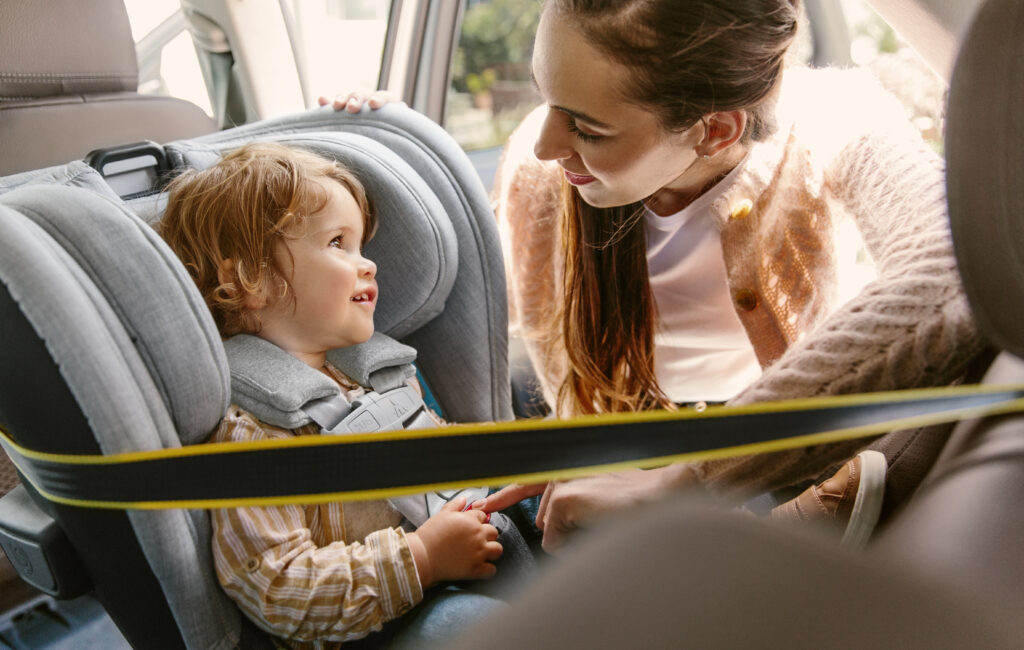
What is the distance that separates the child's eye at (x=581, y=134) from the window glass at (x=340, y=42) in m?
1.17

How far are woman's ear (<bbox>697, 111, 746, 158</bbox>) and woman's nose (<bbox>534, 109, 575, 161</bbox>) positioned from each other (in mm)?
191

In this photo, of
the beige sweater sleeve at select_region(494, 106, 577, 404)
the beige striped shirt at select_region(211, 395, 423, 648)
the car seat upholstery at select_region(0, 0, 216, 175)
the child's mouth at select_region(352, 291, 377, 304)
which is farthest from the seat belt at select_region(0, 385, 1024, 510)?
the car seat upholstery at select_region(0, 0, 216, 175)

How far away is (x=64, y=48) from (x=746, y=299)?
122 cm

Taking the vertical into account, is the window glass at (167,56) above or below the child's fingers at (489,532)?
above

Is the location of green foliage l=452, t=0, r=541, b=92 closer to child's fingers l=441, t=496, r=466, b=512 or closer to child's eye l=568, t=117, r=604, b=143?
child's eye l=568, t=117, r=604, b=143

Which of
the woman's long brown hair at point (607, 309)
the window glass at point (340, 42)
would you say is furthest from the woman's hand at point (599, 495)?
the window glass at point (340, 42)

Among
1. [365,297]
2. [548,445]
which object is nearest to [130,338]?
[365,297]

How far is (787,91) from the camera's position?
1.17 metres

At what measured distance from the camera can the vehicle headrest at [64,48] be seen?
3.94ft

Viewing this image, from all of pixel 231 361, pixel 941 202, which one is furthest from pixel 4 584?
pixel 941 202

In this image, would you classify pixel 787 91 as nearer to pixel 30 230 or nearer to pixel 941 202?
pixel 941 202

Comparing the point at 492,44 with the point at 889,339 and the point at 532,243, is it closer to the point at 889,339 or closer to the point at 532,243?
the point at 532,243

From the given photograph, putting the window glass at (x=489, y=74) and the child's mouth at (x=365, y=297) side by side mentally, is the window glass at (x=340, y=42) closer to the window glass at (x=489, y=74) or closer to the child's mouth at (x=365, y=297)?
the window glass at (x=489, y=74)

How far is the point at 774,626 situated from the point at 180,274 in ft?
2.25
